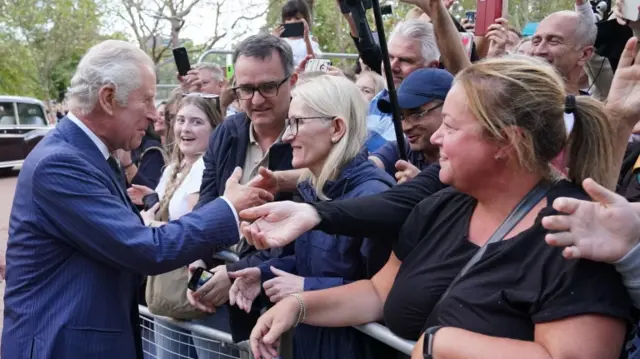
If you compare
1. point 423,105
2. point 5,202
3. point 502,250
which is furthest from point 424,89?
point 5,202

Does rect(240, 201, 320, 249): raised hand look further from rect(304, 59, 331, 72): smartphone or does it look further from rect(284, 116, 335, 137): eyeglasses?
rect(304, 59, 331, 72): smartphone

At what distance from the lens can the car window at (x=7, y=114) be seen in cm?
2018

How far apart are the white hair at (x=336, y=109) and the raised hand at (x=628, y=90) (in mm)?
917

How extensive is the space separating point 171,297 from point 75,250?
61cm

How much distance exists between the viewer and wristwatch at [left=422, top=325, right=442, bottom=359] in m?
1.75

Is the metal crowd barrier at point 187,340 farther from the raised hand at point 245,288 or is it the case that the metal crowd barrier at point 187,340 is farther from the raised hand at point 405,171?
the raised hand at point 405,171

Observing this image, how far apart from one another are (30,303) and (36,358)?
0.18 metres

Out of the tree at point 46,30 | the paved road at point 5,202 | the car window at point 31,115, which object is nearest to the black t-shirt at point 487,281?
the paved road at point 5,202

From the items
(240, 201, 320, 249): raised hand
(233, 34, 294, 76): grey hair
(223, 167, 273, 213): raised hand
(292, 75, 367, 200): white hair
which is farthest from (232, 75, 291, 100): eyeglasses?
(240, 201, 320, 249): raised hand

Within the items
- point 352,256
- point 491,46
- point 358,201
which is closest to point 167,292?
point 352,256

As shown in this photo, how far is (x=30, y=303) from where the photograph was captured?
242 centimetres

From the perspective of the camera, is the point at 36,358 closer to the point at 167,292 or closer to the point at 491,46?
the point at 167,292

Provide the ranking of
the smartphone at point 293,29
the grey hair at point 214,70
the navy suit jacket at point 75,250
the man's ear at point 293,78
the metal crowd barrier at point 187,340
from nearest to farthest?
the navy suit jacket at point 75,250 < the metal crowd barrier at point 187,340 < the man's ear at point 293,78 < the grey hair at point 214,70 < the smartphone at point 293,29

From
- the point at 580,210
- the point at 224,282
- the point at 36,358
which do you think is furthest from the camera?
the point at 224,282
